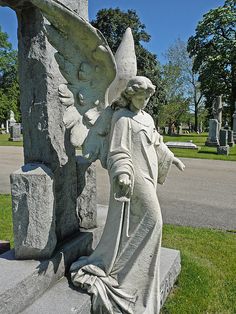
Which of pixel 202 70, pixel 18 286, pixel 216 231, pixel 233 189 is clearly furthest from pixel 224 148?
pixel 202 70

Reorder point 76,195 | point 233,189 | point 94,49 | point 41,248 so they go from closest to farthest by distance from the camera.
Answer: point 94,49
point 41,248
point 76,195
point 233,189

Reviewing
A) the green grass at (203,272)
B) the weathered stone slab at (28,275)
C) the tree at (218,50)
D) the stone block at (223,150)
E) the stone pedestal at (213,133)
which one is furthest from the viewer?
the tree at (218,50)

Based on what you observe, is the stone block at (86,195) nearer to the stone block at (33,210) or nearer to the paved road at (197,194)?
the stone block at (33,210)

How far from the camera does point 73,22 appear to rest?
100.0 inches

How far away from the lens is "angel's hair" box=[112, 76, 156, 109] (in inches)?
103

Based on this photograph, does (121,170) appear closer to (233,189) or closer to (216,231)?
(216,231)

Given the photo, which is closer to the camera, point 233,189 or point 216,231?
point 216,231

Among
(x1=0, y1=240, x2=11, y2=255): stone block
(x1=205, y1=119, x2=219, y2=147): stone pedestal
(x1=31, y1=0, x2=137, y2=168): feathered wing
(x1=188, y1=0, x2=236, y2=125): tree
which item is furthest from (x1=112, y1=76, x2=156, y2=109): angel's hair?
(x1=188, y1=0, x2=236, y2=125): tree

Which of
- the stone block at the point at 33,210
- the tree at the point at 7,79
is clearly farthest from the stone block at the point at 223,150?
the tree at the point at 7,79

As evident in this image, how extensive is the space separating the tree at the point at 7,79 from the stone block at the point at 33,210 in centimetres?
3690

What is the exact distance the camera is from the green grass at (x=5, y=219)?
5.12 m

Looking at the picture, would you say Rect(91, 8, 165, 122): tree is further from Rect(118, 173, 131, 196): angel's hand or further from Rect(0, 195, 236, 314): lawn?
Rect(118, 173, 131, 196): angel's hand

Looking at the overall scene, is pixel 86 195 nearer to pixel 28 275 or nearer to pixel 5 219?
pixel 28 275

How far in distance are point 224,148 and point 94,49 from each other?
549 inches
